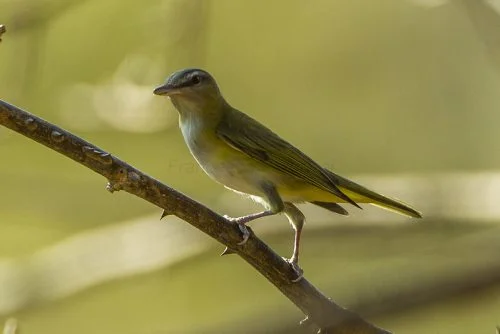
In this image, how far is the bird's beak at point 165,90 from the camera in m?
3.51

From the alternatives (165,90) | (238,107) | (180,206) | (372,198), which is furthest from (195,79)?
(238,107)

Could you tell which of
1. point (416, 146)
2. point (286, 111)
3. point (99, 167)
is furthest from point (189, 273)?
point (99, 167)

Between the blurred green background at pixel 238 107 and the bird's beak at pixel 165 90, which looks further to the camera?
the blurred green background at pixel 238 107

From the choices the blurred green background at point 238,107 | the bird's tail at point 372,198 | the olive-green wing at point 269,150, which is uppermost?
the olive-green wing at point 269,150

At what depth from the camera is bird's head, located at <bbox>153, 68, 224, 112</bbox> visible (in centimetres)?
371

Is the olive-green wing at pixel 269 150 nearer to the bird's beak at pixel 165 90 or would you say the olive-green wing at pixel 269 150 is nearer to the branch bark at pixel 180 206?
the bird's beak at pixel 165 90

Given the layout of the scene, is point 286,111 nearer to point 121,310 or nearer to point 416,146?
point 416,146

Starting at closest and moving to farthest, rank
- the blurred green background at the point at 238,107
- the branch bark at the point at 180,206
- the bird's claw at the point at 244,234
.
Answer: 1. the branch bark at the point at 180,206
2. the bird's claw at the point at 244,234
3. the blurred green background at the point at 238,107

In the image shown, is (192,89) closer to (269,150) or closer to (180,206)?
(269,150)

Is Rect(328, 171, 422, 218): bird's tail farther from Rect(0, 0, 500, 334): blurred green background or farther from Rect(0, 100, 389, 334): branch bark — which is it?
Rect(0, 100, 389, 334): branch bark

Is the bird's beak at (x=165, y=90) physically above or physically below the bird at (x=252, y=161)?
above

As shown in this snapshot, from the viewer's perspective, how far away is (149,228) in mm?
6012

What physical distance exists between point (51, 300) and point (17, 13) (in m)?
1.86

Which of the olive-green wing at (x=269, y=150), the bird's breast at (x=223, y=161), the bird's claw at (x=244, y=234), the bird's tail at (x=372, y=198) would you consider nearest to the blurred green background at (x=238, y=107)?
the bird's tail at (x=372, y=198)
